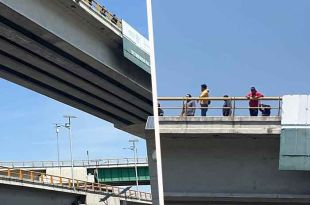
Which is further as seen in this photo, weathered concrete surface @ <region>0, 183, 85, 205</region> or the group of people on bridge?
weathered concrete surface @ <region>0, 183, 85, 205</region>

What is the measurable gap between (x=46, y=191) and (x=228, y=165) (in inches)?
829

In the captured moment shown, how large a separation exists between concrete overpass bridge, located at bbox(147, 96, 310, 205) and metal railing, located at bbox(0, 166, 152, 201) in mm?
17244

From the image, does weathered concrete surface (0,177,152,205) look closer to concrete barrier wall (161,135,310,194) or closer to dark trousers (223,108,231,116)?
concrete barrier wall (161,135,310,194)

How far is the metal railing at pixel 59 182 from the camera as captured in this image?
2682 cm

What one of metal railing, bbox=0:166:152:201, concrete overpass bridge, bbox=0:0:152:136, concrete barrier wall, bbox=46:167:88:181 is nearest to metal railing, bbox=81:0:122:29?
concrete overpass bridge, bbox=0:0:152:136

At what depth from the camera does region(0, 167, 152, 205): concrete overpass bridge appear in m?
26.3

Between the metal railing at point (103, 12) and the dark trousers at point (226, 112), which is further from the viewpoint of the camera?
the metal railing at point (103, 12)

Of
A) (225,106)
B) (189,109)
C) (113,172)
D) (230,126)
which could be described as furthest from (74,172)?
(189,109)

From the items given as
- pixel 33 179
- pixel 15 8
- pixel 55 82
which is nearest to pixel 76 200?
pixel 33 179

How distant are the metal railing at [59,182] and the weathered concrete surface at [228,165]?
56.6ft

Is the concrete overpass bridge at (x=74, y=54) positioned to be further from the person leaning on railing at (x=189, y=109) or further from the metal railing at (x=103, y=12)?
the person leaning on railing at (x=189, y=109)

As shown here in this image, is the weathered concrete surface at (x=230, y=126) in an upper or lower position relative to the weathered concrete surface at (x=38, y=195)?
upper

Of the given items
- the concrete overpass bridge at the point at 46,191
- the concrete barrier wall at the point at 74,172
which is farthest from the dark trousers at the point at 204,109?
the concrete barrier wall at the point at 74,172

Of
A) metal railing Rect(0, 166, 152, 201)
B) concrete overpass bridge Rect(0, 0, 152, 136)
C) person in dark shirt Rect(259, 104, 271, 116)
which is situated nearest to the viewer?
person in dark shirt Rect(259, 104, 271, 116)
